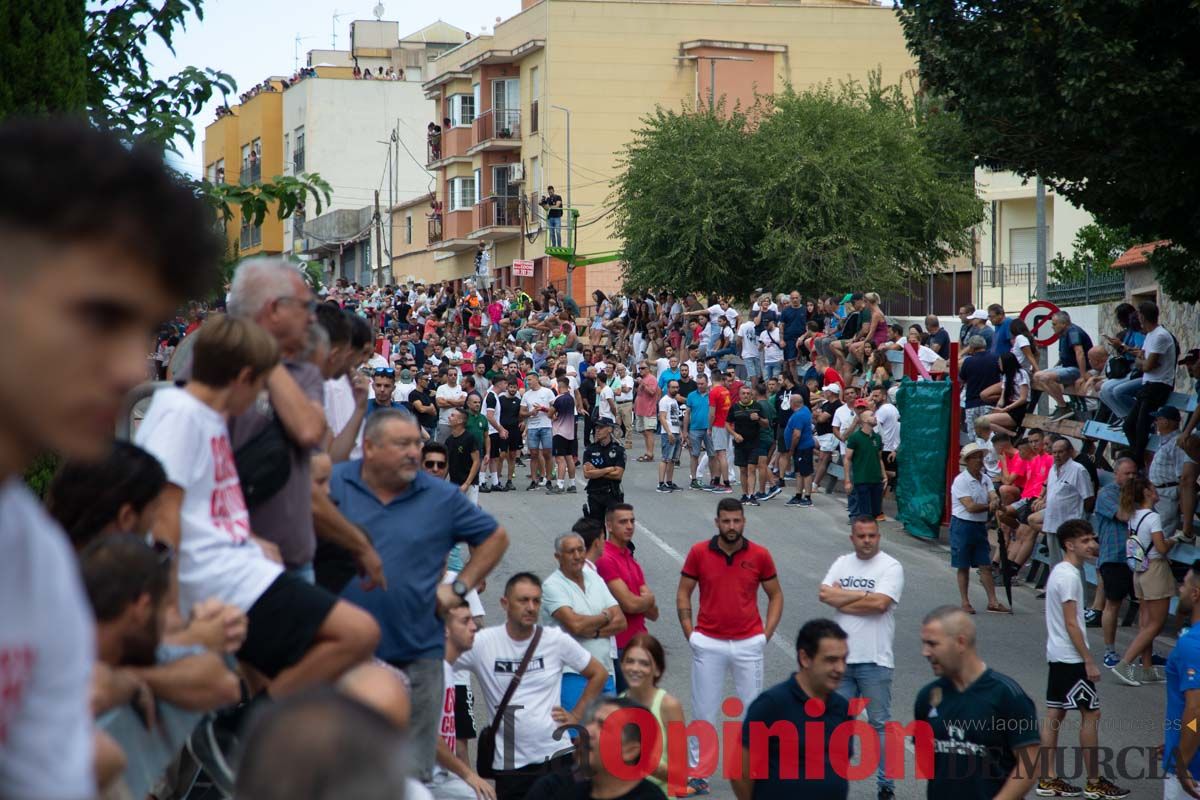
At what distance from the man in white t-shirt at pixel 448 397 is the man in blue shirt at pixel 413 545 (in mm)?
18336

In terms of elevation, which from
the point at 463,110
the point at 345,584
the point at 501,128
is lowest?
the point at 345,584

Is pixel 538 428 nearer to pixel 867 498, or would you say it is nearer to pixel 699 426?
pixel 699 426

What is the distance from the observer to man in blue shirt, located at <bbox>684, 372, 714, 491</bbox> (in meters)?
26.1

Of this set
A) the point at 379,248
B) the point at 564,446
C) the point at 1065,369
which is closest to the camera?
the point at 1065,369

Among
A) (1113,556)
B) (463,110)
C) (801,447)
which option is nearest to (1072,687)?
(1113,556)

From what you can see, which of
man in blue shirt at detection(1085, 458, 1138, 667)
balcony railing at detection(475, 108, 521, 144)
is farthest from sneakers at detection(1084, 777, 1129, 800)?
balcony railing at detection(475, 108, 521, 144)

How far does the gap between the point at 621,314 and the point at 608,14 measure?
17665 mm

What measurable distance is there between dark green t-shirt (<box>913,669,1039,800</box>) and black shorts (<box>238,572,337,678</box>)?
4.63m

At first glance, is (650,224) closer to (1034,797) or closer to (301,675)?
(1034,797)

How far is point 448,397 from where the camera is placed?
25.5 m

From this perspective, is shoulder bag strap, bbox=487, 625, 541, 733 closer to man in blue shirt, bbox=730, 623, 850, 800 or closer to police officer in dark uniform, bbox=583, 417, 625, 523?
man in blue shirt, bbox=730, 623, 850, 800

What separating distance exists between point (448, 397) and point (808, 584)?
9.16 metres

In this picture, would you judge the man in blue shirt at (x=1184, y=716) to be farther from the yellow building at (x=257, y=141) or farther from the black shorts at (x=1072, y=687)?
the yellow building at (x=257, y=141)

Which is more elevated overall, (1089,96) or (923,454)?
(1089,96)
